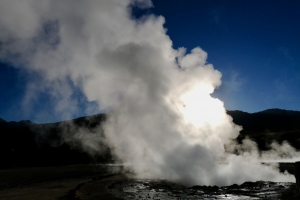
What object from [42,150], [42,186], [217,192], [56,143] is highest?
[56,143]

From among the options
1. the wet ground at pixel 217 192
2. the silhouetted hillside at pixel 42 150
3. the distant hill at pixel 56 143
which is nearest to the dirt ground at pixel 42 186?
the wet ground at pixel 217 192

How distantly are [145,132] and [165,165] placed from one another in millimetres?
6538

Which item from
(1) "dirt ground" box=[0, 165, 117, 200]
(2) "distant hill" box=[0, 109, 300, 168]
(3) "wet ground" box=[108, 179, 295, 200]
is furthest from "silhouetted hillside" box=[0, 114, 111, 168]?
(3) "wet ground" box=[108, 179, 295, 200]

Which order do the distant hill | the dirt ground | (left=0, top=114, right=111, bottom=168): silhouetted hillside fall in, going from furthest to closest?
(left=0, top=114, right=111, bottom=168): silhouetted hillside
the distant hill
the dirt ground

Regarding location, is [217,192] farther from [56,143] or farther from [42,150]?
[56,143]

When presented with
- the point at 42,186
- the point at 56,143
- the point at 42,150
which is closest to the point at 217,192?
the point at 42,186

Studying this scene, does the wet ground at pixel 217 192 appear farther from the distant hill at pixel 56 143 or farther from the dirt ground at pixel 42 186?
the distant hill at pixel 56 143

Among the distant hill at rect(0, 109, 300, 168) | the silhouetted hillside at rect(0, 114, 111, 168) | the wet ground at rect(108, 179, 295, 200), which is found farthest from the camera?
the silhouetted hillside at rect(0, 114, 111, 168)

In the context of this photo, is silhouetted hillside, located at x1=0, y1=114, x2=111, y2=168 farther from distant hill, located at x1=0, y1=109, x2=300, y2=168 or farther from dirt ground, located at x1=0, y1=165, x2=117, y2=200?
dirt ground, located at x1=0, y1=165, x2=117, y2=200

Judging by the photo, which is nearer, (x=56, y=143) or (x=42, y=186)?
(x=42, y=186)

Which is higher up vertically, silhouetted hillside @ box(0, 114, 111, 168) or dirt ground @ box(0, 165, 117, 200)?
silhouetted hillside @ box(0, 114, 111, 168)

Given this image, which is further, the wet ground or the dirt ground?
the dirt ground

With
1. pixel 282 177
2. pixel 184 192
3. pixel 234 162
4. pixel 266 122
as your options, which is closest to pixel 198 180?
pixel 184 192

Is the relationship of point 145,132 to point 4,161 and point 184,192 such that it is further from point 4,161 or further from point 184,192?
point 4,161
